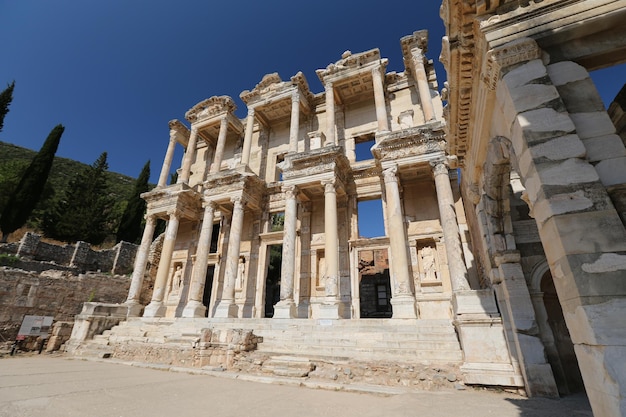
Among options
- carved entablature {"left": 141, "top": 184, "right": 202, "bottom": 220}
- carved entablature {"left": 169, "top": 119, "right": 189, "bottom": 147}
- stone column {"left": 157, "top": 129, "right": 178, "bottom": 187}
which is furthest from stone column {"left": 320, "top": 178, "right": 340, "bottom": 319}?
carved entablature {"left": 169, "top": 119, "right": 189, "bottom": 147}

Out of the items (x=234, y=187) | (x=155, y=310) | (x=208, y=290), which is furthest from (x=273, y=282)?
(x=234, y=187)

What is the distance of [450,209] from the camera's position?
11.4 metres

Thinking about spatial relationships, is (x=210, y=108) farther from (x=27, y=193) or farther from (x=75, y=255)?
(x=27, y=193)

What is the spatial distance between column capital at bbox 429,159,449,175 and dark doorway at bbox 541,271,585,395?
6.20 m

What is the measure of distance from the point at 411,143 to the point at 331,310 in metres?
7.99

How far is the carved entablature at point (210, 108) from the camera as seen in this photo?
1995 cm

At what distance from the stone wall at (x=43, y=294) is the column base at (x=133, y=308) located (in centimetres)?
247

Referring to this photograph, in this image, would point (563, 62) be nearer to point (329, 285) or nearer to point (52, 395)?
point (52, 395)

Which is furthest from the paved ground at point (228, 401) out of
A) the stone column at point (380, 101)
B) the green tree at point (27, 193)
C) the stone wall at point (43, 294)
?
the green tree at point (27, 193)

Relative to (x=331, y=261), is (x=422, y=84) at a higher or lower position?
higher

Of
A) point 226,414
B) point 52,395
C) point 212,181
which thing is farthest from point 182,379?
point 212,181

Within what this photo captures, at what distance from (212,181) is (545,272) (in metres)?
15.5

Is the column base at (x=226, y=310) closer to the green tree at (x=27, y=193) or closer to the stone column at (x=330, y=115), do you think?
the stone column at (x=330, y=115)

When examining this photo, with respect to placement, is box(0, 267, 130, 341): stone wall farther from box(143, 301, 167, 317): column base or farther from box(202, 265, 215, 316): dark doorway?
box(202, 265, 215, 316): dark doorway
